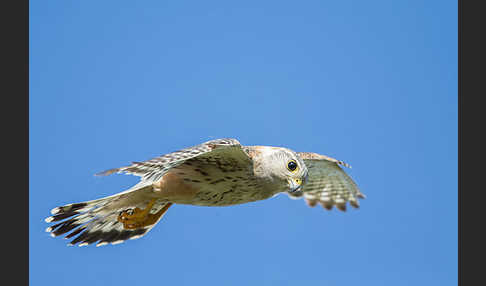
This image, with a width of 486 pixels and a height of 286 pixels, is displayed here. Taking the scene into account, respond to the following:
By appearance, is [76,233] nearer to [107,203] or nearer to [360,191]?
[107,203]

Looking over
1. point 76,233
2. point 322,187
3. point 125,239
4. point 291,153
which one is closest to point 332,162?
point 322,187

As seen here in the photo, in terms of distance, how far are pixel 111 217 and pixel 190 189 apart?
1.32 meters

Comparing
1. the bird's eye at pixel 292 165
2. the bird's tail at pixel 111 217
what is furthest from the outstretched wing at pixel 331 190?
the bird's tail at pixel 111 217

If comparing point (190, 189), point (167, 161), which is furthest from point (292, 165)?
point (167, 161)

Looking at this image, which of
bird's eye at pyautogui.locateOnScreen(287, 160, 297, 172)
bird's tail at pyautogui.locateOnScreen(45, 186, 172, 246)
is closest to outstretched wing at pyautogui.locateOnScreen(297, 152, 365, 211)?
bird's eye at pyautogui.locateOnScreen(287, 160, 297, 172)

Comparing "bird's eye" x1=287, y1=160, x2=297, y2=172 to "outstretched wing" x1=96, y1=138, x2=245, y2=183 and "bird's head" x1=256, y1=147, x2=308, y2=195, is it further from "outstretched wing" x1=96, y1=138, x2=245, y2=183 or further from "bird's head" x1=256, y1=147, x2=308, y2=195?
"outstretched wing" x1=96, y1=138, x2=245, y2=183

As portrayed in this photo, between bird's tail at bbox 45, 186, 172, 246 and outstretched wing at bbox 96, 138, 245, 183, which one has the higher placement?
outstretched wing at bbox 96, 138, 245, 183

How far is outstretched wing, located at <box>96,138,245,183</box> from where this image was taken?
5.74 meters

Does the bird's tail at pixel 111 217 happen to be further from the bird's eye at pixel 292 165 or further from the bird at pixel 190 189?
the bird's eye at pixel 292 165

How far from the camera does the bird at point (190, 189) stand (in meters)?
6.58

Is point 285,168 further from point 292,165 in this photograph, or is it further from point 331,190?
point 331,190

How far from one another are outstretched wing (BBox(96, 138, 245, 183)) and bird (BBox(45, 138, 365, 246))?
0.01 meters

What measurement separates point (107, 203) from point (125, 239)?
0.96 m

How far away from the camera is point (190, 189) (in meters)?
6.66
